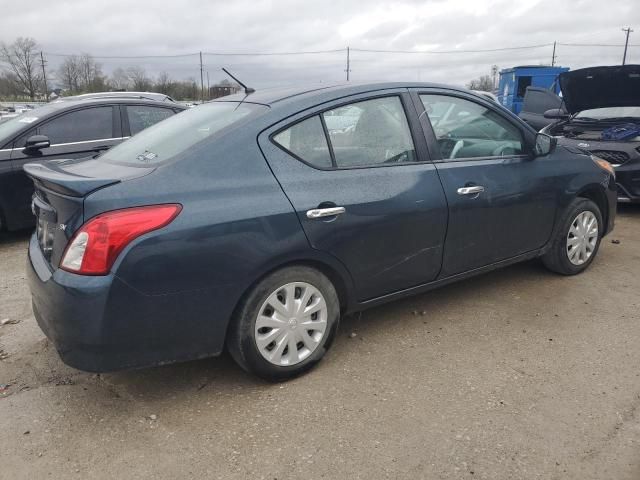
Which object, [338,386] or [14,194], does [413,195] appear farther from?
[14,194]

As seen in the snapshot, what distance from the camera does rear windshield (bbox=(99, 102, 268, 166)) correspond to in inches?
112

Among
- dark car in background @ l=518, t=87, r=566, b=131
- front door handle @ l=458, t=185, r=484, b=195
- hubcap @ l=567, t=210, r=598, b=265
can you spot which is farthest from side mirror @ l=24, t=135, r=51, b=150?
dark car in background @ l=518, t=87, r=566, b=131

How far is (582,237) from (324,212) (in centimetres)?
266

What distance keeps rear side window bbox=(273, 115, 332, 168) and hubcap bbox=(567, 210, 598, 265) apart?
95.2 inches

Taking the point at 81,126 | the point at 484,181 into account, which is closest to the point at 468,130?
the point at 484,181

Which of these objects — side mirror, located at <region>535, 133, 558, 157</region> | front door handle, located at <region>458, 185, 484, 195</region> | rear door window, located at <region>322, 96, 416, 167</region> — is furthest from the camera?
side mirror, located at <region>535, 133, 558, 157</region>

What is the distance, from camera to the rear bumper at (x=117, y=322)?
2.35m

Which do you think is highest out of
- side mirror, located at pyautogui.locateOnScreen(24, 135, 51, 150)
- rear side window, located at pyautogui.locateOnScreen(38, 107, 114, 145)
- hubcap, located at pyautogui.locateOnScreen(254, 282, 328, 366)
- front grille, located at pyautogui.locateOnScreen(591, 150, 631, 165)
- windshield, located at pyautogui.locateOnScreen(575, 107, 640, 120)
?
windshield, located at pyautogui.locateOnScreen(575, 107, 640, 120)

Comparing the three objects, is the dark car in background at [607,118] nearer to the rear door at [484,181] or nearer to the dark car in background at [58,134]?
the rear door at [484,181]

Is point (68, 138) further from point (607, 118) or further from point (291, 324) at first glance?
point (607, 118)

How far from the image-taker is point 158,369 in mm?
3139

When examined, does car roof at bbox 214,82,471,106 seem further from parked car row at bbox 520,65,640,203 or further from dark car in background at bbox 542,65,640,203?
dark car in background at bbox 542,65,640,203

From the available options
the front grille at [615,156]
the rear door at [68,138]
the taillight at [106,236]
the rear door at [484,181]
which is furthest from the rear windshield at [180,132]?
the front grille at [615,156]

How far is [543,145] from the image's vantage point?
4.07 metres
